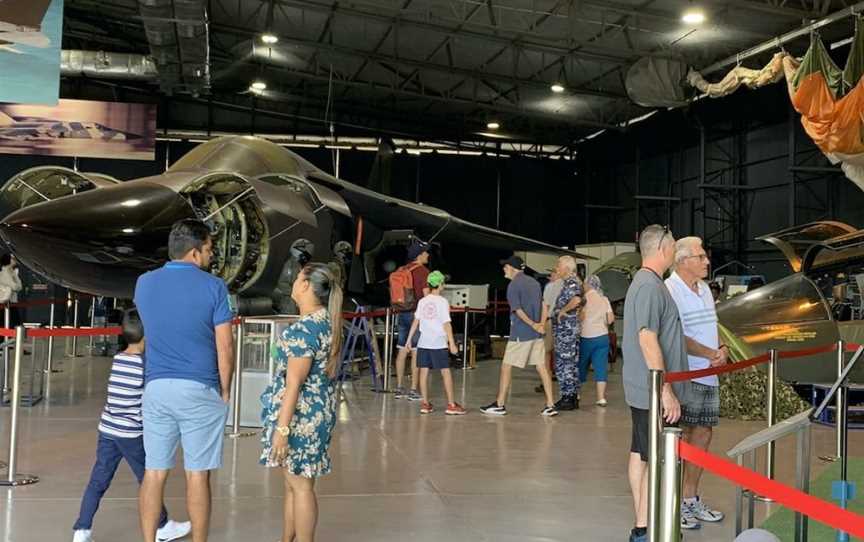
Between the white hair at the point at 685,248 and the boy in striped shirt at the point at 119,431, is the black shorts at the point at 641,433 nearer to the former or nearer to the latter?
the white hair at the point at 685,248

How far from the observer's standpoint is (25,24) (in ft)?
29.9

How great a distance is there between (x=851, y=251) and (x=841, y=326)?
3.36ft

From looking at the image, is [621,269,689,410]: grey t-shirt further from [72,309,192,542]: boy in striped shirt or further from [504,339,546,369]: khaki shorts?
[504,339,546,369]: khaki shorts

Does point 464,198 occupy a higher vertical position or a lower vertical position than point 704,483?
higher

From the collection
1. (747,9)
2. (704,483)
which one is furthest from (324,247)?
(747,9)

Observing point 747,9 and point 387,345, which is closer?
point 387,345

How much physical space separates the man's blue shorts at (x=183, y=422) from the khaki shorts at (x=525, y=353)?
5.23 meters

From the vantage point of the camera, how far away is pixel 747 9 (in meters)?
14.0

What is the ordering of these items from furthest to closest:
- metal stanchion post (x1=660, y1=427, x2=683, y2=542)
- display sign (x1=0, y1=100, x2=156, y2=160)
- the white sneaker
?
display sign (x1=0, y1=100, x2=156, y2=160)
the white sneaker
metal stanchion post (x1=660, y1=427, x2=683, y2=542)

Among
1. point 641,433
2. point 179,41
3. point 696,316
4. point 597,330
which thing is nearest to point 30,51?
point 179,41

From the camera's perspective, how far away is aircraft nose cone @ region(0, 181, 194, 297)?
5.63 meters

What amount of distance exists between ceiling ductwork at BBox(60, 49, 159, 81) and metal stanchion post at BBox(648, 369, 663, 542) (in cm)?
1861

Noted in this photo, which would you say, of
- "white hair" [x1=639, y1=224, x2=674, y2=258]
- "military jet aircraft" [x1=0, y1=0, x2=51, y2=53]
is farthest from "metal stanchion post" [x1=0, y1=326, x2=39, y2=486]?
"military jet aircraft" [x1=0, y1=0, x2=51, y2=53]

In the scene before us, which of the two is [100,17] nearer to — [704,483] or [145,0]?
[145,0]
